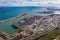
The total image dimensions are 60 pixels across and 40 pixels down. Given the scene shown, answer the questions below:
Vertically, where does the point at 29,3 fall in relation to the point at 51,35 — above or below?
above

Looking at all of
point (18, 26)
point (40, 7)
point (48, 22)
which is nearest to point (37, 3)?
point (40, 7)

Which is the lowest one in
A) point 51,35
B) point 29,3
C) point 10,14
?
point 51,35

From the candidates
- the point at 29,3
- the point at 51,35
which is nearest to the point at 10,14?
the point at 29,3

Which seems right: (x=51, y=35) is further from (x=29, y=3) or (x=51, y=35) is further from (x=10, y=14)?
(x=10, y=14)

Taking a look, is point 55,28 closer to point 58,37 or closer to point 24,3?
point 58,37

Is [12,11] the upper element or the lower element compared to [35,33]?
upper

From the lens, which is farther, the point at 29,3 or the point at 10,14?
the point at 29,3

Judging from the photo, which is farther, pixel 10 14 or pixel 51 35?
pixel 10 14

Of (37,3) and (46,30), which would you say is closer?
(46,30)

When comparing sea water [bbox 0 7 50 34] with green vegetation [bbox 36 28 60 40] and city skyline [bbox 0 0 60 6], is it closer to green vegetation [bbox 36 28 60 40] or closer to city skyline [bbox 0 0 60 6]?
city skyline [bbox 0 0 60 6]

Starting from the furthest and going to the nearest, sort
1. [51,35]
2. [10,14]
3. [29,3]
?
1. [29,3]
2. [10,14]
3. [51,35]

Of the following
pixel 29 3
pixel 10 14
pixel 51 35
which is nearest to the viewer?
pixel 51 35
